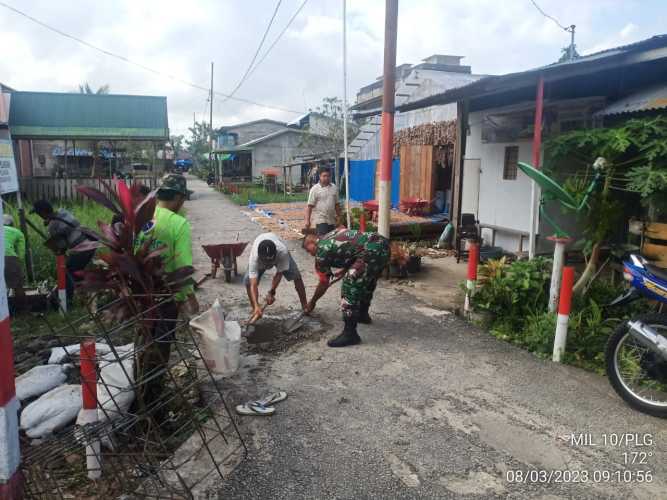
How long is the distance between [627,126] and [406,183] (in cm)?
934

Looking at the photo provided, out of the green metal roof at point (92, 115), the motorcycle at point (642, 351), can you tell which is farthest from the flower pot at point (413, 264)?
the green metal roof at point (92, 115)

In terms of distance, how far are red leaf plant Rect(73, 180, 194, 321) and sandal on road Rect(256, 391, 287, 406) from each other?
1.15 m

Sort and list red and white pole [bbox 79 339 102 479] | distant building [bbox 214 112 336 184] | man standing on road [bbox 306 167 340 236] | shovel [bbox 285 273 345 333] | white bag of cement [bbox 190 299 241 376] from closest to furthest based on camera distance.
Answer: red and white pole [bbox 79 339 102 479] < white bag of cement [bbox 190 299 241 376] < shovel [bbox 285 273 345 333] < man standing on road [bbox 306 167 340 236] < distant building [bbox 214 112 336 184]

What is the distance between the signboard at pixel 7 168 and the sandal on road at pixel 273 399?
4043mm

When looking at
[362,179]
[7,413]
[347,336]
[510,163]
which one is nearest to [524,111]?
[510,163]

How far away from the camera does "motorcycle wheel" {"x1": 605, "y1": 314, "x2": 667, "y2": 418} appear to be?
3.39m

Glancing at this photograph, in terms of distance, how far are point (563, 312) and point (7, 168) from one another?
619 centimetres

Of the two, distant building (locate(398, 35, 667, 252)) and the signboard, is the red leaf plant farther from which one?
distant building (locate(398, 35, 667, 252))

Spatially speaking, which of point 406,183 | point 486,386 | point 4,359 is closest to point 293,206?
point 406,183

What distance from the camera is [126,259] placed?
285 centimetres

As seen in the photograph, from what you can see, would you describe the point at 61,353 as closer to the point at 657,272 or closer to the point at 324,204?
the point at 324,204

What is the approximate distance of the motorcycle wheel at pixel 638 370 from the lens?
3.39 metres

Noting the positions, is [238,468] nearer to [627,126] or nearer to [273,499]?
[273,499]

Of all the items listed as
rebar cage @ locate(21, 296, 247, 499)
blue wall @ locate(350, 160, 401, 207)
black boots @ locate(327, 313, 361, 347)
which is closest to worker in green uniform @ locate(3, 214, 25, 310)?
rebar cage @ locate(21, 296, 247, 499)
